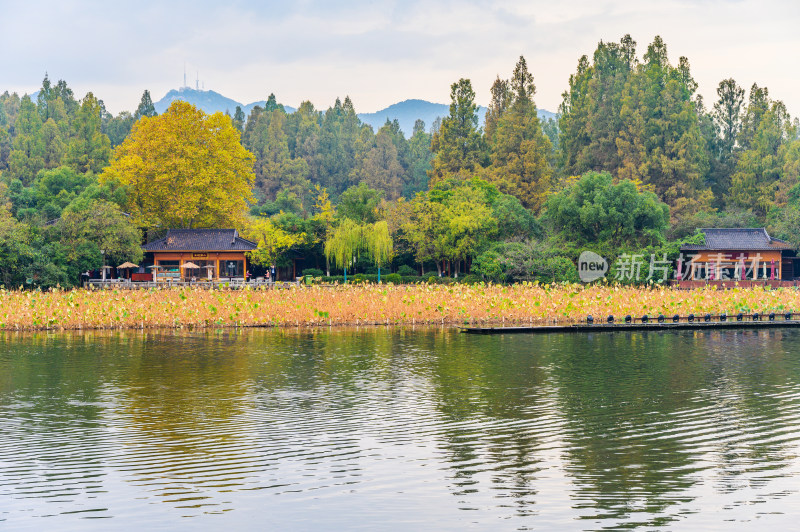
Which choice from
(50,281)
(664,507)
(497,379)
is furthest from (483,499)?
(50,281)

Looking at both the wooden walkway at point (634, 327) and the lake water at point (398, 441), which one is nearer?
the lake water at point (398, 441)

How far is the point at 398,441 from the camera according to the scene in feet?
41.4

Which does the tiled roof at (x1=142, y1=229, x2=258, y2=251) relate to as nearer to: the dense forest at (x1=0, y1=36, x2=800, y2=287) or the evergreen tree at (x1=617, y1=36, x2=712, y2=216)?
the dense forest at (x1=0, y1=36, x2=800, y2=287)

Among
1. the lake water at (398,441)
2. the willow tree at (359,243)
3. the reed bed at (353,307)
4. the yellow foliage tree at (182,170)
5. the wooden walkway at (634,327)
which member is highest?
the yellow foliage tree at (182,170)

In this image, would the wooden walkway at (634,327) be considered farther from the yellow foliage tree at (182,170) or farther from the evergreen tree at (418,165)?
the evergreen tree at (418,165)

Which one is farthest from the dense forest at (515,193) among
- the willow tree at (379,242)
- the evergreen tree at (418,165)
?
the evergreen tree at (418,165)

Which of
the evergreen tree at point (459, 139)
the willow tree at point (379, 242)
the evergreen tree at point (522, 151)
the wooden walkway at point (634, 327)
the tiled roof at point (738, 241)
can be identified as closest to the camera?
the wooden walkway at point (634, 327)

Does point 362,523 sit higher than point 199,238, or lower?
lower

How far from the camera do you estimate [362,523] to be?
896cm

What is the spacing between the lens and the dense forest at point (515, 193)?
48.6 metres

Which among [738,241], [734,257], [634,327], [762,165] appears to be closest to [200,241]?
[734,257]

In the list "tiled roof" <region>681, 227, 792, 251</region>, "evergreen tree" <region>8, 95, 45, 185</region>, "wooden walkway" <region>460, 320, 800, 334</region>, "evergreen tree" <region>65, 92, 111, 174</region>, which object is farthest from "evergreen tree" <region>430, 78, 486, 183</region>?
"wooden walkway" <region>460, 320, 800, 334</region>

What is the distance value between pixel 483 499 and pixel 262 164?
99.3 m

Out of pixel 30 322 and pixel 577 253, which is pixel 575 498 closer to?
pixel 30 322
